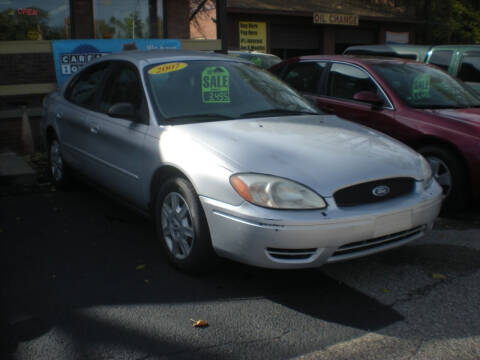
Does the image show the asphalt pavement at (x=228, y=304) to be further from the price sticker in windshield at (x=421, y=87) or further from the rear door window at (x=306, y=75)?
the rear door window at (x=306, y=75)

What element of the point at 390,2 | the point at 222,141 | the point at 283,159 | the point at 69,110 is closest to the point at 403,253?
the point at 283,159

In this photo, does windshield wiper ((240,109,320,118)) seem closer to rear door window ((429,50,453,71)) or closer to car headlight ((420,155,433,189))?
car headlight ((420,155,433,189))

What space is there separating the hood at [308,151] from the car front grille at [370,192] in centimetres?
4

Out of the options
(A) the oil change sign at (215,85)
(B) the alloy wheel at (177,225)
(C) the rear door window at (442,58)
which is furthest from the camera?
(C) the rear door window at (442,58)

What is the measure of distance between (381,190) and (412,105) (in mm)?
2611

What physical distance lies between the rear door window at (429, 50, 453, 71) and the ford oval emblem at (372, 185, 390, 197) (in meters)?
6.06

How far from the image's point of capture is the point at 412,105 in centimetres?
578

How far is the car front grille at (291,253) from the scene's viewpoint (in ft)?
10.8

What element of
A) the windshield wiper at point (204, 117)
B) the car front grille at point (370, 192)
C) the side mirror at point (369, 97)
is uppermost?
the side mirror at point (369, 97)

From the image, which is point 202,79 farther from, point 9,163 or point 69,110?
point 9,163

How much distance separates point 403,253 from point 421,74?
275cm

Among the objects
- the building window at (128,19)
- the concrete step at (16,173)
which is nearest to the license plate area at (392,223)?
the concrete step at (16,173)

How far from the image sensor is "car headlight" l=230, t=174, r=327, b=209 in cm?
325

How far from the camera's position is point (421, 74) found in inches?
245
